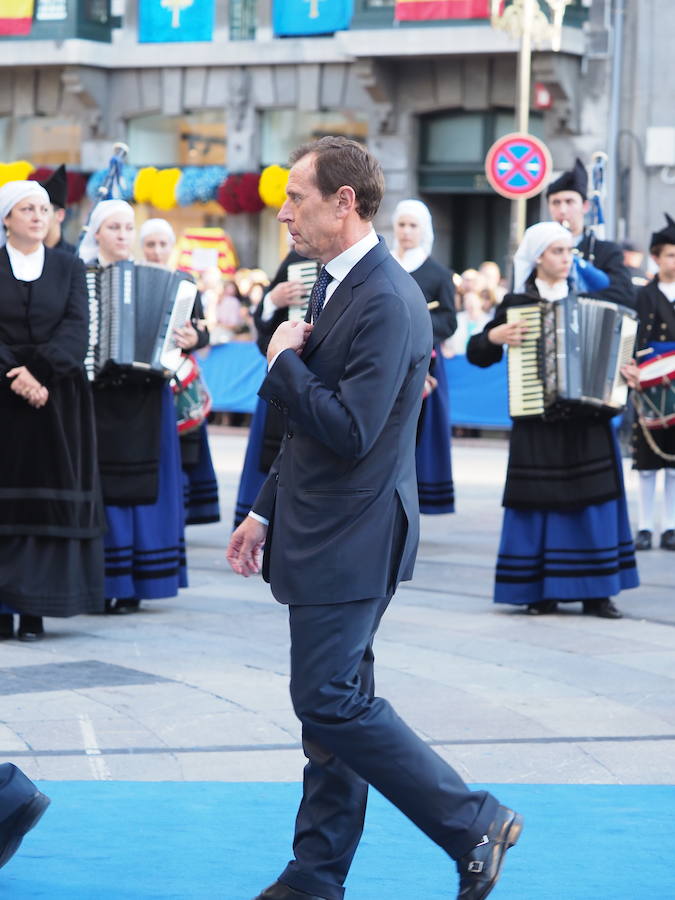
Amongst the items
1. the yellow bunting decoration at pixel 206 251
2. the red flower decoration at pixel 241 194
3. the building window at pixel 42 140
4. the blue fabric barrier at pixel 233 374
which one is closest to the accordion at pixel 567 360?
the blue fabric barrier at pixel 233 374

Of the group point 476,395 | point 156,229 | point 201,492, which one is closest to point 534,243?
point 156,229

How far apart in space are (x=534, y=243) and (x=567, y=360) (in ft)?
1.89

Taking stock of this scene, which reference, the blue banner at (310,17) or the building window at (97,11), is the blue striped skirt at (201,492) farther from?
the building window at (97,11)

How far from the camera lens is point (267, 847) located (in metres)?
5.39

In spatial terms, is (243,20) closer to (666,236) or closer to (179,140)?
(179,140)

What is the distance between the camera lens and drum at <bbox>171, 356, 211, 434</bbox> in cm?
1119

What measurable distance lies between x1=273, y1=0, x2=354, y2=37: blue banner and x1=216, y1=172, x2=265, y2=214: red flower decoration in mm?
2238

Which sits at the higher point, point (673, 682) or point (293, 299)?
point (293, 299)

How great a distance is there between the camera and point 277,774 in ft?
20.5

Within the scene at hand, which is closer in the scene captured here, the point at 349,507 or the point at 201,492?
the point at 349,507

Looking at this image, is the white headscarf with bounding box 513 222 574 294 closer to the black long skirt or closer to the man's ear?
the black long skirt

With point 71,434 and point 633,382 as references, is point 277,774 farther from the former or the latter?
point 633,382

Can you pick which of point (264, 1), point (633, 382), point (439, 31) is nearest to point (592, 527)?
point (633, 382)

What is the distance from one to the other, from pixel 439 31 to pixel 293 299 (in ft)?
59.2
